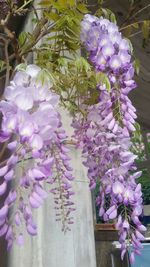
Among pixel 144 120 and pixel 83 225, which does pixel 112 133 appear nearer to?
pixel 83 225

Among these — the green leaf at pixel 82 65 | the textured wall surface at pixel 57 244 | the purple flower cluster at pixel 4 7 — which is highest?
the purple flower cluster at pixel 4 7

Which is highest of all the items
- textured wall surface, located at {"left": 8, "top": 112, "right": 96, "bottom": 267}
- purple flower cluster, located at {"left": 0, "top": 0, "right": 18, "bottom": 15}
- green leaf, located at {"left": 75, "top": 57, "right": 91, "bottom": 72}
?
purple flower cluster, located at {"left": 0, "top": 0, "right": 18, "bottom": 15}

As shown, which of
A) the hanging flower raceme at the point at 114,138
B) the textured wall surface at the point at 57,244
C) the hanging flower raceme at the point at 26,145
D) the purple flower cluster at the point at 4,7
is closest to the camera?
the hanging flower raceme at the point at 26,145

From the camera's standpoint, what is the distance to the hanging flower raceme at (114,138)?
2.81ft

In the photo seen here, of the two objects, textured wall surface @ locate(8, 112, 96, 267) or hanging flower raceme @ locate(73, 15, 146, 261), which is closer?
hanging flower raceme @ locate(73, 15, 146, 261)

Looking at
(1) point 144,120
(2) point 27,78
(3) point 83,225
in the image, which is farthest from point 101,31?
(1) point 144,120

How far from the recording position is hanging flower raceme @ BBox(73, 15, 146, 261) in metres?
0.86

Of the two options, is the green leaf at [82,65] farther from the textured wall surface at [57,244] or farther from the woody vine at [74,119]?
the textured wall surface at [57,244]

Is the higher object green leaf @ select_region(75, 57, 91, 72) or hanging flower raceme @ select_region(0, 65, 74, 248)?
green leaf @ select_region(75, 57, 91, 72)

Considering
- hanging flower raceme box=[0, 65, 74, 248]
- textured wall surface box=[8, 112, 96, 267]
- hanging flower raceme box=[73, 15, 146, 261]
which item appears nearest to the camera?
hanging flower raceme box=[0, 65, 74, 248]

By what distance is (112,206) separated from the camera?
849 mm

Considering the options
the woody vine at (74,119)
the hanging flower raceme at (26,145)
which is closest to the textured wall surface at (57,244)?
the woody vine at (74,119)

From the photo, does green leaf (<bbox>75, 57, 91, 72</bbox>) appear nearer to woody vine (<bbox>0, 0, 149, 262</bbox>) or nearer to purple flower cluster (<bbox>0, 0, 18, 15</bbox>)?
woody vine (<bbox>0, 0, 149, 262</bbox>)

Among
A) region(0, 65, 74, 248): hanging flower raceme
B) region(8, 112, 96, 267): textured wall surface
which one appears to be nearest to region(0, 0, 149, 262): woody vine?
region(0, 65, 74, 248): hanging flower raceme
